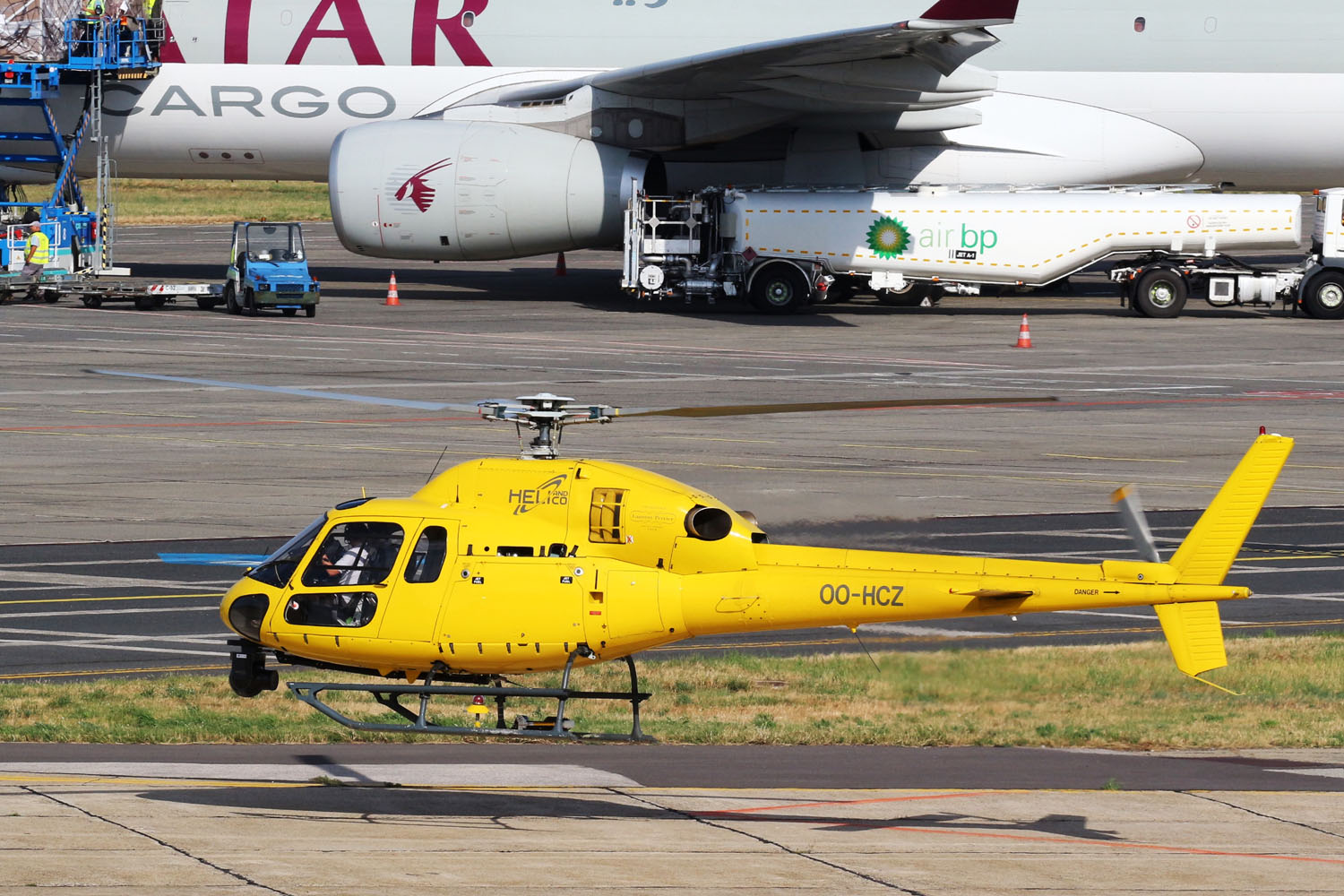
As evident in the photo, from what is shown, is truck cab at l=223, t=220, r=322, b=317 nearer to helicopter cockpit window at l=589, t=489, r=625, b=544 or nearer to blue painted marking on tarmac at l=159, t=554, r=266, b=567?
blue painted marking on tarmac at l=159, t=554, r=266, b=567

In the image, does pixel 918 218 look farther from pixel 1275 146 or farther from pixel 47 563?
pixel 47 563

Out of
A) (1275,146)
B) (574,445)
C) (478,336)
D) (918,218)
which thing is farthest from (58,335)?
(1275,146)

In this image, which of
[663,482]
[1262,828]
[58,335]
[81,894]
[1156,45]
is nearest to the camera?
[81,894]

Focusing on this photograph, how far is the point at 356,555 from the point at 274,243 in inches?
1295

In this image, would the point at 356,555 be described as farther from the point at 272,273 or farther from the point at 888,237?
the point at 272,273

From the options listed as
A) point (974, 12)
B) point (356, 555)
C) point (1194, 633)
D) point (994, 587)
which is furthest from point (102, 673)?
point (974, 12)

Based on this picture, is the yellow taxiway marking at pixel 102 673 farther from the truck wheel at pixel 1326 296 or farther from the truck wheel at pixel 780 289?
the truck wheel at pixel 1326 296

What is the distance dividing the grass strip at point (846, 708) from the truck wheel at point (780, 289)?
25976mm

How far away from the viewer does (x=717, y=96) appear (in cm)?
Answer: 4506

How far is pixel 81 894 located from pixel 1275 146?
140 ft

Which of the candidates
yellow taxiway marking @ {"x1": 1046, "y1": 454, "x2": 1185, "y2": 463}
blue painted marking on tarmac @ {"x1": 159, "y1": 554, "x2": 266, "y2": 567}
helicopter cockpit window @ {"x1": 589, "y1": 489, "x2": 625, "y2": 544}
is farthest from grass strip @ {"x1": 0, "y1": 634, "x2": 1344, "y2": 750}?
yellow taxiway marking @ {"x1": 1046, "y1": 454, "x2": 1185, "y2": 463}

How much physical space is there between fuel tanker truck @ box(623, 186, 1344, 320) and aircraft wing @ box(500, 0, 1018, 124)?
238 cm

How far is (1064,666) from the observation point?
1984cm

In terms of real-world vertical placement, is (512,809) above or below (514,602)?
below
